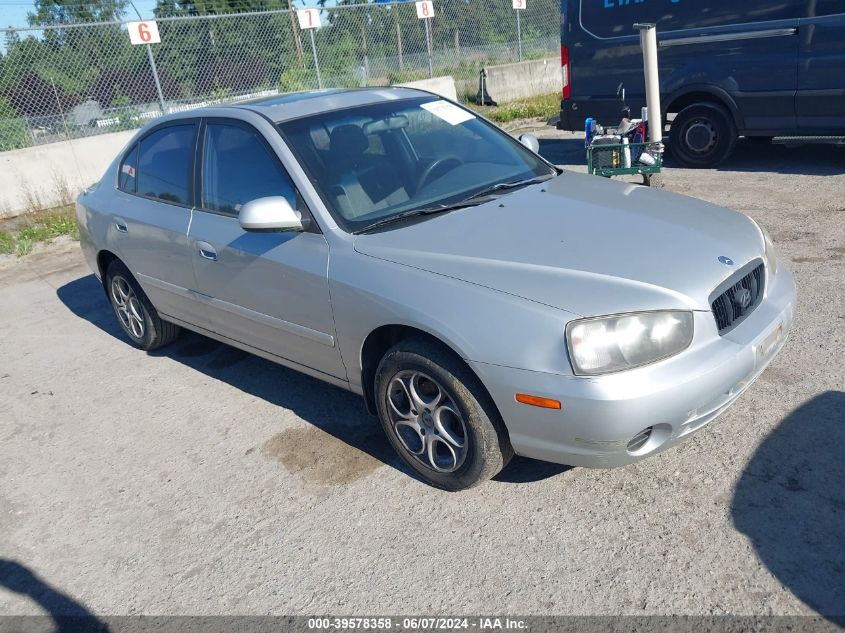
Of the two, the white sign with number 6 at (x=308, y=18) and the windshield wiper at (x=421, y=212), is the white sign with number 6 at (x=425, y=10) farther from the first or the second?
the windshield wiper at (x=421, y=212)

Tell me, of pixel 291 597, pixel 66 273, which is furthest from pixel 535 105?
pixel 291 597

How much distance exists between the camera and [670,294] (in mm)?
2943

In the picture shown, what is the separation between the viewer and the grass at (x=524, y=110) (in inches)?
565

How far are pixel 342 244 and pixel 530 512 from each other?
57.7 inches

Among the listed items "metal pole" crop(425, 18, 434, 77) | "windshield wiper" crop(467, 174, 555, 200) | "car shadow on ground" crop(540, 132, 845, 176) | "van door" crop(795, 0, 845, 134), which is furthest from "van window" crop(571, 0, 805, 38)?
"metal pole" crop(425, 18, 434, 77)

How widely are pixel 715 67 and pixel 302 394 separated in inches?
251

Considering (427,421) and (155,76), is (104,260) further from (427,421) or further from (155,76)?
(155,76)

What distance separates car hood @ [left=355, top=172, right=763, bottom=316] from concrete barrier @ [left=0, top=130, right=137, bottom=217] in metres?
8.54

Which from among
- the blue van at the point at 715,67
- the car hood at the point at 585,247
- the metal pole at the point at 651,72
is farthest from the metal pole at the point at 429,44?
the car hood at the point at 585,247

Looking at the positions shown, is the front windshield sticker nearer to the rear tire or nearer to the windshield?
the windshield

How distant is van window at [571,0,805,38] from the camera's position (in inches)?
310

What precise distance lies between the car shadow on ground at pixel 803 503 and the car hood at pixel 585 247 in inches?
32.6

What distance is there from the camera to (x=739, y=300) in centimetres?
321

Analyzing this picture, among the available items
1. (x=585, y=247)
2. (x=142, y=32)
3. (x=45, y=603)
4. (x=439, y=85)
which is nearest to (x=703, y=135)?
(x=585, y=247)
